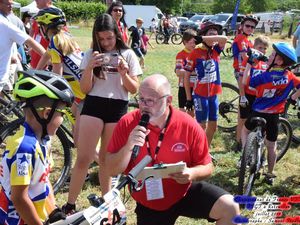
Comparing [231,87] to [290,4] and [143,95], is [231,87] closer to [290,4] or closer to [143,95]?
[143,95]

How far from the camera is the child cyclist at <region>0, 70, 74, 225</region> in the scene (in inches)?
94.8

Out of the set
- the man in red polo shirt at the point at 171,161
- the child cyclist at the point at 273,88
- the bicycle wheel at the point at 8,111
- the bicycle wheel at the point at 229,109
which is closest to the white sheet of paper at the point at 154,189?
the man in red polo shirt at the point at 171,161

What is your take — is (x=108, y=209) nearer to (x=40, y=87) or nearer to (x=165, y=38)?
(x=40, y=87)

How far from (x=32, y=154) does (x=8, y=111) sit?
3173mm

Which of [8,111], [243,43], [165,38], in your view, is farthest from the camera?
[165,38]

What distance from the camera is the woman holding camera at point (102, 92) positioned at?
400 cm

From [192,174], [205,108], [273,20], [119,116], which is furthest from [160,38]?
[192,174]

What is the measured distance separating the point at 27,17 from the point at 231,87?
678 cm

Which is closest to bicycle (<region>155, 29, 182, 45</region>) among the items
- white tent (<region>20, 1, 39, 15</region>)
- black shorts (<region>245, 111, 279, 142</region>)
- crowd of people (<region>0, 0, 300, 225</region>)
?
white tent (<region>20, 1, 39, 15</region>)

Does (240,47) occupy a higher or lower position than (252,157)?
higher

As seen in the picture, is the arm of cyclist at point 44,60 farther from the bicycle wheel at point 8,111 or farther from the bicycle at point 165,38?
the bicycle at point 165,38

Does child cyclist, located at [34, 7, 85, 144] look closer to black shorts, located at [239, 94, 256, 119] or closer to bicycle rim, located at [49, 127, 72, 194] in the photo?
bicycle rim, located at [49, 127, 72, 194]

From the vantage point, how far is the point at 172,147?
3059mm

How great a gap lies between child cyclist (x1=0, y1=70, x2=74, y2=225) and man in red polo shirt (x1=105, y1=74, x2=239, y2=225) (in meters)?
0.55
